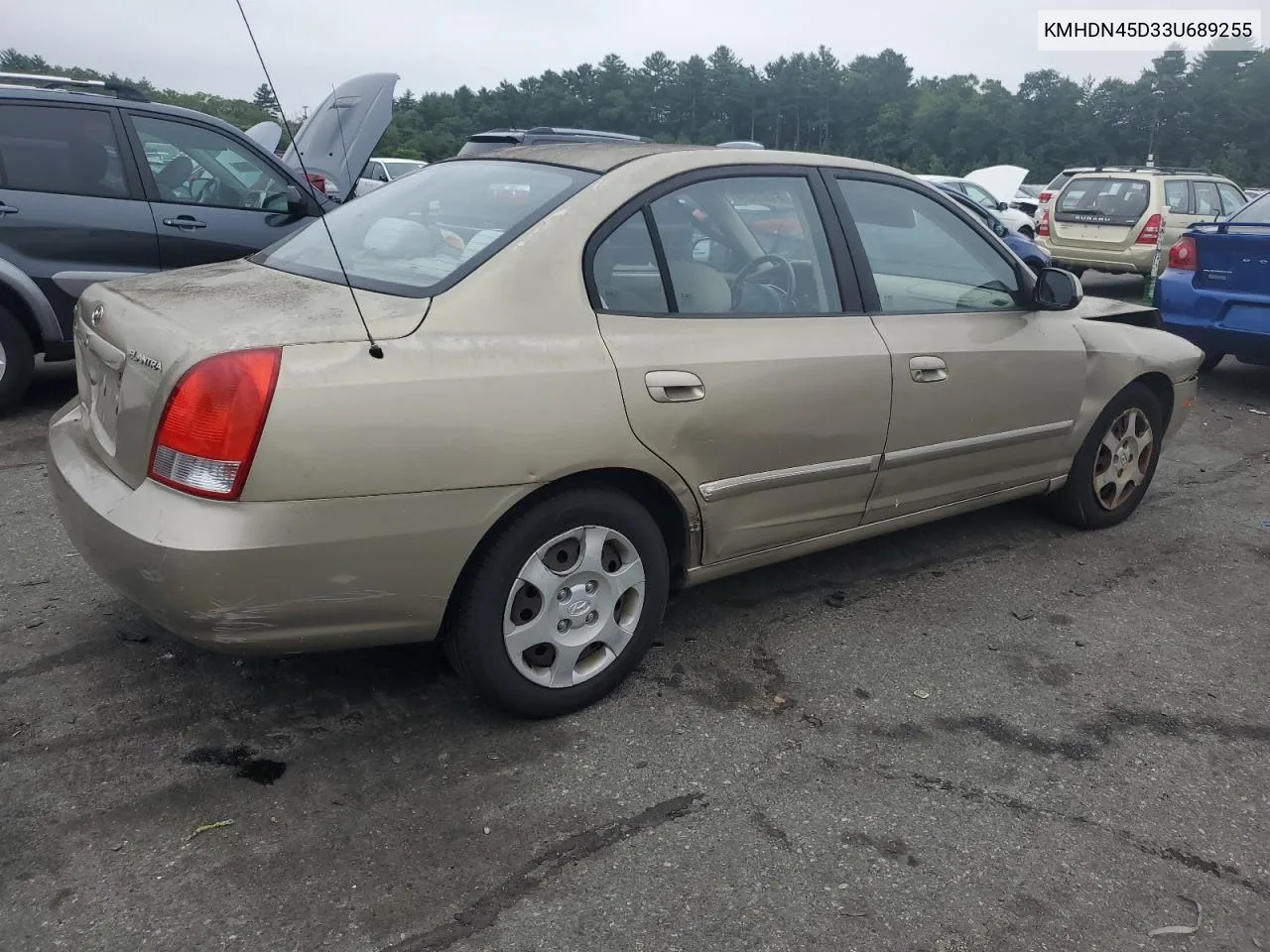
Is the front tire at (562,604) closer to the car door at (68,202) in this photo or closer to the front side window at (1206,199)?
the car door at (68,202)

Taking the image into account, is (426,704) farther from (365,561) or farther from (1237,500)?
(1237,500)

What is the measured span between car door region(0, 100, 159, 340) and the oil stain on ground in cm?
386

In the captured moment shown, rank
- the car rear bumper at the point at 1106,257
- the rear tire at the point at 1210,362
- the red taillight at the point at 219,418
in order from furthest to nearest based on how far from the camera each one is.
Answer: the car rear bumper at the point at 1106,257 < the rear tire at the point at 1210,362 < the red taillight at the point at 219,418

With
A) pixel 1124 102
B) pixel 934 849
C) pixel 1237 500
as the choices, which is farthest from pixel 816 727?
pixel 1124 102

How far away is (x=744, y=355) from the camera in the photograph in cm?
315

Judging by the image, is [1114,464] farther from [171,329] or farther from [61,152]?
[61,152]

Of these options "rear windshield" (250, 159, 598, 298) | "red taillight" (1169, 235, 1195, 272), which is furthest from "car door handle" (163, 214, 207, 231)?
"red taillight" (1169, 235, 1195, 272)

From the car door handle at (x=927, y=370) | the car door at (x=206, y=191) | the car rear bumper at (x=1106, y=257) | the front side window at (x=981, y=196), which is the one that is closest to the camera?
the car door handle at (x=927, y=370)

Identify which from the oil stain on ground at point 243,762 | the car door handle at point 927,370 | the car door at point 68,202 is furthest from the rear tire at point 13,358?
the car door handle at point 927,370

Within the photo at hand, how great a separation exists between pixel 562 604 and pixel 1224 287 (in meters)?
6.48

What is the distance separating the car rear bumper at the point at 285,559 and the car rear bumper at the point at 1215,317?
21.3 feet

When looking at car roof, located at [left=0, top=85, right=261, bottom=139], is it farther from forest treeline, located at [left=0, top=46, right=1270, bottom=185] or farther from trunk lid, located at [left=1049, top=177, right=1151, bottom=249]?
forest treeline, located at [left=0, top=46, right=1270, bottom=185]

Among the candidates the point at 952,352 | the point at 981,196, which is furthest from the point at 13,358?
the point at 981,196

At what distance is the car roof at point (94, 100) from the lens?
568 cm
